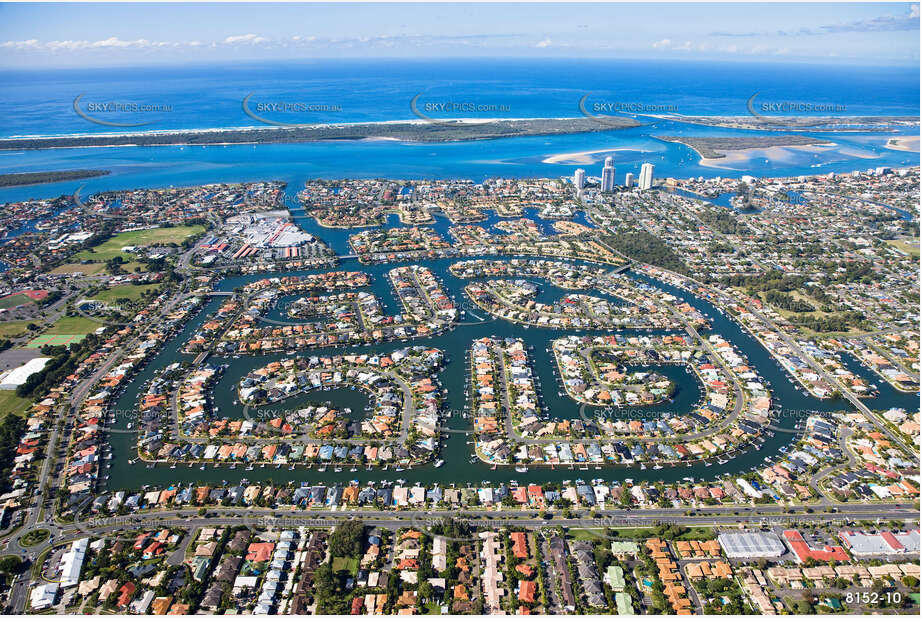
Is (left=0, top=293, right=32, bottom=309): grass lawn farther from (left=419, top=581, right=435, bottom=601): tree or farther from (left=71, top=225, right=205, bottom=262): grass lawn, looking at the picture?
(left=419, top=581, right=435, bottom=601): tree

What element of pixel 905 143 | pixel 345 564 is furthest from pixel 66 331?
pixel 905 143

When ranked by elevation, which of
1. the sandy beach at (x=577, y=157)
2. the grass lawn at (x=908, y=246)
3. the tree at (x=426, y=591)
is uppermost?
the sandy beach at (x=577, y=157)

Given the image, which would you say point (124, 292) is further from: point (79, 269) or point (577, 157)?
point (577, 157)

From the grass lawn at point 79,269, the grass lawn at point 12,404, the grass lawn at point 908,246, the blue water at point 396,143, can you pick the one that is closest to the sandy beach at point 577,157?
the blue water at point 396,143

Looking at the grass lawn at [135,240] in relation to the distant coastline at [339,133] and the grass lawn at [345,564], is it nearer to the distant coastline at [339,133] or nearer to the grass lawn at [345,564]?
the grass lawn at [345,564]

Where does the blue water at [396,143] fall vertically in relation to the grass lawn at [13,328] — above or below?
above

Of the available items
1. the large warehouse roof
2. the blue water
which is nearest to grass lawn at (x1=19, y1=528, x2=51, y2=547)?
the large warehouse roof
